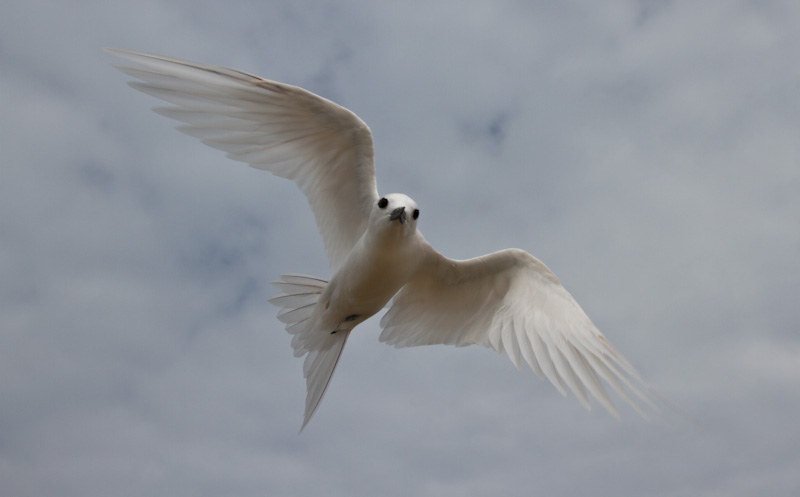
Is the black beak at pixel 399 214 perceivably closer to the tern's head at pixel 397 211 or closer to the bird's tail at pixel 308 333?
the tern's head at pixel 397 211

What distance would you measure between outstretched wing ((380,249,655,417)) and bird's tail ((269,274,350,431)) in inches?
31.5

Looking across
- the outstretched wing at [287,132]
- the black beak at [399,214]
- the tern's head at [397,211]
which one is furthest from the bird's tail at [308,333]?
the black beak at [399,214]

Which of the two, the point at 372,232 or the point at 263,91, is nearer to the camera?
the point at 372,232

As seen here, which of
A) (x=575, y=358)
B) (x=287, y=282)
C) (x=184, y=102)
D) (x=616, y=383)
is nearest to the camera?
(x=616, y=383)

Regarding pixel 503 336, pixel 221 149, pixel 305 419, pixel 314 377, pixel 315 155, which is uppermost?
pixel 315 155

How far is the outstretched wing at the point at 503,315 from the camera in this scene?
8492 mm

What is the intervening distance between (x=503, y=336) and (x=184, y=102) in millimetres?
5192

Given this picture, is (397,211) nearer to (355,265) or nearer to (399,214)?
(399,214)

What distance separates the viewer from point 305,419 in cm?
993

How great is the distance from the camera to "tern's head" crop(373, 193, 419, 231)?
332 inches

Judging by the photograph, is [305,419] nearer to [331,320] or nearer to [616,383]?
[331,320]

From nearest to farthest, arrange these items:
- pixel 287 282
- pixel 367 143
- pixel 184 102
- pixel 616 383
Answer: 1. pixel 616 383
2. pixel 184 102
3. pixel 367 143
4. pixel 287 282

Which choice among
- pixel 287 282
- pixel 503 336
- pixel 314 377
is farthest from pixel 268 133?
pixel 503 336

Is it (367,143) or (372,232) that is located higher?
(367,143)
